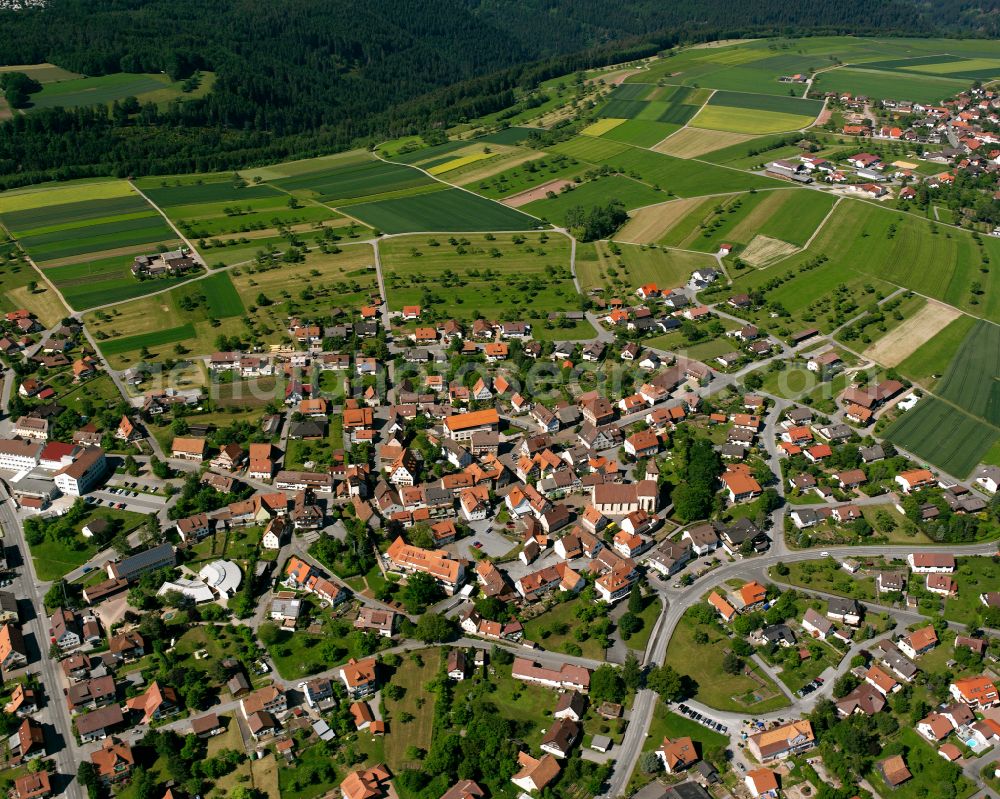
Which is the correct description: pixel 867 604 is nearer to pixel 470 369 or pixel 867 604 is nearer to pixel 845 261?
pixel 470 369

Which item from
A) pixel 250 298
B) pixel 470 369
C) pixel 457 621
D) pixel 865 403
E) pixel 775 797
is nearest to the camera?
pixel 775 797

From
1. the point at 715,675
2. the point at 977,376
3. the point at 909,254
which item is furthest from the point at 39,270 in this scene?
the point at 909,254

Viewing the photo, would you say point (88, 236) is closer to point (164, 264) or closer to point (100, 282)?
point (100, 282)

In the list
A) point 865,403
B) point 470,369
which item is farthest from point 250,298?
point 865,403

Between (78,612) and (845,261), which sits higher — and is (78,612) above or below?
below

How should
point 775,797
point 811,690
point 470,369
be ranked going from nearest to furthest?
point 775,797 → point 811,690 → point 470,369

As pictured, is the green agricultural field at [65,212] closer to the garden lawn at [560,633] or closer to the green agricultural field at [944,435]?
the garden lawn at [560,633]

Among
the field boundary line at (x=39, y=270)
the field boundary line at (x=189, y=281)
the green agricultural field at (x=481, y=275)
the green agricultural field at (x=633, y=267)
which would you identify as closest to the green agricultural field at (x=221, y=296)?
the field boundary line at (x=189, y=281)
